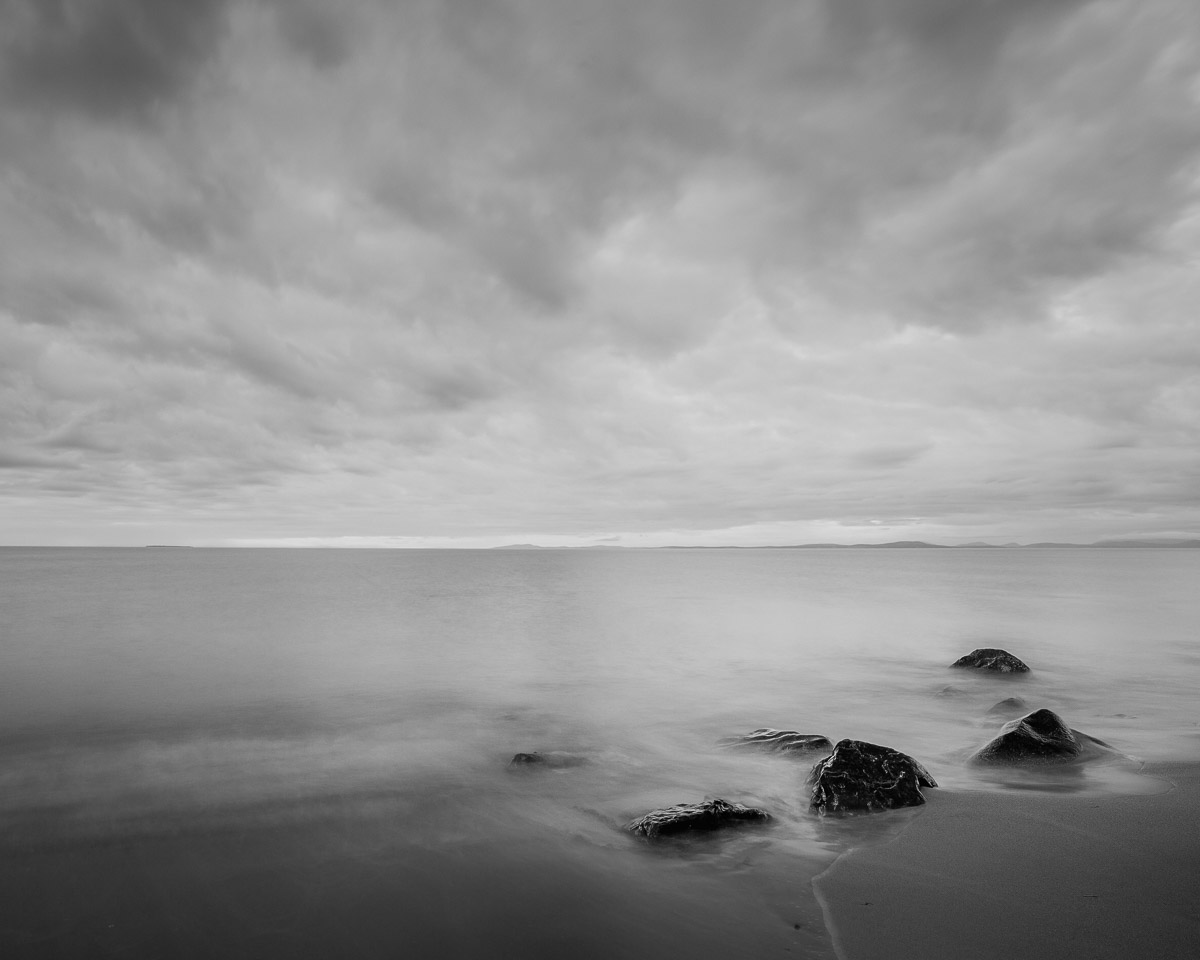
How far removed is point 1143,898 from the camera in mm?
5703

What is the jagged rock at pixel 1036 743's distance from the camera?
390 inches

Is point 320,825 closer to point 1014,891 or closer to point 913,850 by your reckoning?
point 913,850

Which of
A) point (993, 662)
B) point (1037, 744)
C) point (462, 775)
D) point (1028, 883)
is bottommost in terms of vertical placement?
point (462, 775)

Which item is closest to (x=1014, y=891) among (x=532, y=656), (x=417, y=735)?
(x=417, y=735)

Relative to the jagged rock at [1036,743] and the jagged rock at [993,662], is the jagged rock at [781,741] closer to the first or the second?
the jagged rock at [1036,743]

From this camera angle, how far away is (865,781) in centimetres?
849

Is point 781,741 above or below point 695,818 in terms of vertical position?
below

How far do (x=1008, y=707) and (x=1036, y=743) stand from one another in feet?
16.4

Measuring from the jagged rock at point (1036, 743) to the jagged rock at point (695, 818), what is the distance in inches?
186

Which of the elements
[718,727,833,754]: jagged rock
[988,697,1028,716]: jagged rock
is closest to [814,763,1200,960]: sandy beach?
[718,727,833,754]: jagged rock

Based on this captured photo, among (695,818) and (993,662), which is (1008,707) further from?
(695,818)

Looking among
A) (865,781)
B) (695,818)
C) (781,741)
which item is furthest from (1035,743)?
(695,818)

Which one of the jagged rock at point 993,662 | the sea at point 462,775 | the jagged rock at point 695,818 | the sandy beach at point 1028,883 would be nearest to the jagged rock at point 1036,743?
the sea at point 462,775

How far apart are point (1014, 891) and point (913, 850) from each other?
1.12 metres
